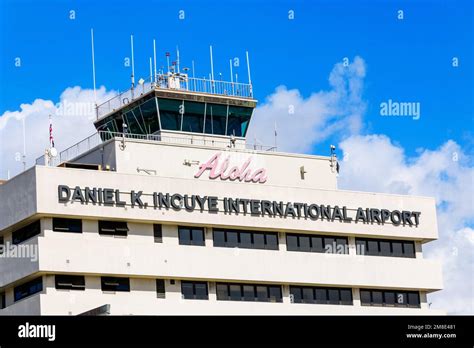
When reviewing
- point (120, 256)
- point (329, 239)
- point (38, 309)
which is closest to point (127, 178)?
point (120, 256)

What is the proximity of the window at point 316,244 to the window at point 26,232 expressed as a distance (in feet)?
56.3

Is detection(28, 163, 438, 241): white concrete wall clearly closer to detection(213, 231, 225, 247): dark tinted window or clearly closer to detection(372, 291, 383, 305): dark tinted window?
detection(213, 231, 225, 247): dark tinted window

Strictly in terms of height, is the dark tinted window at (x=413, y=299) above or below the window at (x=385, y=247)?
below

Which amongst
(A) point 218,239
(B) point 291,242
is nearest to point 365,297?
(B) point 291,242

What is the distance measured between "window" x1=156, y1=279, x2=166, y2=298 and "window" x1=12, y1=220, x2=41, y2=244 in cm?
817

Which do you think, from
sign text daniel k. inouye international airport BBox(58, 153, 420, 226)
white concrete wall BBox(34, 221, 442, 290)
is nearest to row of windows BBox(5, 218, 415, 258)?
white concrete wall BBox(34, 221, 442, 290)

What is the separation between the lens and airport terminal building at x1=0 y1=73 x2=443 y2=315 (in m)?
75.4

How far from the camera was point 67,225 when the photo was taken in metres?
75.7

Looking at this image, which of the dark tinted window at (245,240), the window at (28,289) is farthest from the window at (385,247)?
the window at (28,289)

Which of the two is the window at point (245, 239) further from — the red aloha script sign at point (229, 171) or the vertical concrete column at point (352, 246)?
the vertical concrete column at point (352, 246)

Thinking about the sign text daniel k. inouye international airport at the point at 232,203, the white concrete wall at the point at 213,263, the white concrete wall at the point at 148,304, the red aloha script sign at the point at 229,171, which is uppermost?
the red aloha script sign at the point at 229,171

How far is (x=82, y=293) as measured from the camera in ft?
245

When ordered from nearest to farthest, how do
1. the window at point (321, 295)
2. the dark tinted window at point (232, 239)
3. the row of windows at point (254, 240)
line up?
the row of windows at point (254, 240)
the dark tinted window at point (232, 239)
the window at point (321, 295)

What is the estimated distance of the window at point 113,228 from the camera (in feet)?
252
